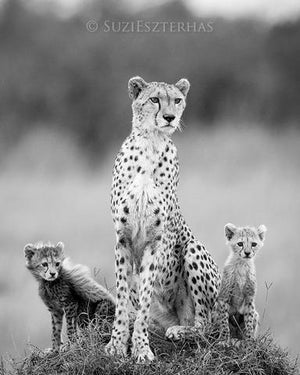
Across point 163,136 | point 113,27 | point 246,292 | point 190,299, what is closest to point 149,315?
point 190,299

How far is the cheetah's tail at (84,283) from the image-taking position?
6.82 m

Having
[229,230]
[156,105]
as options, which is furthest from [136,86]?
[229,230]

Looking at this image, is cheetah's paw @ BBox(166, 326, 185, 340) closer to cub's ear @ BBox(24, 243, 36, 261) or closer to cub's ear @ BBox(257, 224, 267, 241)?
cub's ear @ BBox(257, 224, 267, 241)

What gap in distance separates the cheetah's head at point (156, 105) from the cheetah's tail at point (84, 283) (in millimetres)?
1068

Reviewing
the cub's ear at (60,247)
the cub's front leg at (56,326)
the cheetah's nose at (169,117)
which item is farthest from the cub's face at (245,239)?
the cub's front leg at (56,326)

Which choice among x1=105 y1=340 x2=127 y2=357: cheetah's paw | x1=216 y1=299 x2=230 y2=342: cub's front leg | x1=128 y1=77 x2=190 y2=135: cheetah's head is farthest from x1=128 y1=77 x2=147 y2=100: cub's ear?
x1=105 y1=340 x2=127 y2=357: cheetah's paw

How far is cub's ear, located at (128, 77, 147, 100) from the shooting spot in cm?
656

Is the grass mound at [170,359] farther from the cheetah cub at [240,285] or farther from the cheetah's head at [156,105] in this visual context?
the cheetah's head at [156,105]

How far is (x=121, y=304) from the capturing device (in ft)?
21.0

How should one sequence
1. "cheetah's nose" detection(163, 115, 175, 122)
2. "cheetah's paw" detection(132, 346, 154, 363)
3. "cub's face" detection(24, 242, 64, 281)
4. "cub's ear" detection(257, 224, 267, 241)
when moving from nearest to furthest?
"cheetah's paw" detection(132, 346, 154, 363) → "cheetah's nose" detection(163, 115, 175, 122) → "cub's ear" detection(257, 224, 267, 241) → "cub's face" detection(24, 242, 64, 281)

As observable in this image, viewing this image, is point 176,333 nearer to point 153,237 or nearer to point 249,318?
point 249,318

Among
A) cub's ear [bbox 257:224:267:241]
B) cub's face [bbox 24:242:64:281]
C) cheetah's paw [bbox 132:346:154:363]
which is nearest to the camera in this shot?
cheetah's paw [bbox 132:346:154:363]

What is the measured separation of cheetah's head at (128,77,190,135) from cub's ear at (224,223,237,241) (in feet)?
2.35

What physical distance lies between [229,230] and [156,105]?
936mm
